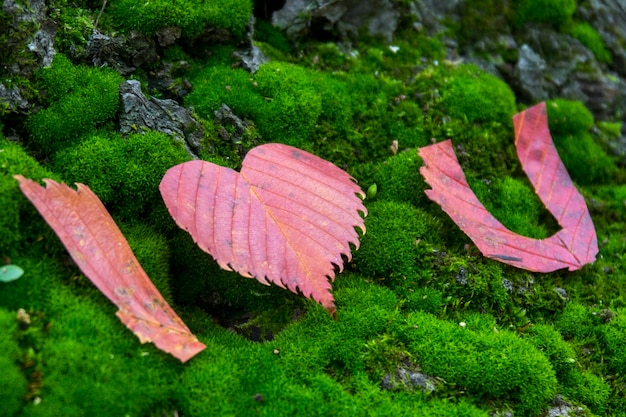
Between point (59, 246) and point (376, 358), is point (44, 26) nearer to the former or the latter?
point (59, 246)

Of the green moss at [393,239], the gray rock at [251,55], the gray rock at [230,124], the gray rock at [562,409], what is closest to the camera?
the gray rock at [562,409]

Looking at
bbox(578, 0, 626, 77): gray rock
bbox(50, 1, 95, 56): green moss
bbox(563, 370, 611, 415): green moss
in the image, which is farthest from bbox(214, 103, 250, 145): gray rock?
bbox(578, 0, 626, 77): gray rock

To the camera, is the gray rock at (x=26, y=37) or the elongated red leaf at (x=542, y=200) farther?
the elongated red leaf at (x=542, y=200)

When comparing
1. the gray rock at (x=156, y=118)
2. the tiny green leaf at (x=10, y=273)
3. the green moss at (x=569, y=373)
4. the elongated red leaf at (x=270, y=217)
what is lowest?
the green moss at (x=569, y=373)

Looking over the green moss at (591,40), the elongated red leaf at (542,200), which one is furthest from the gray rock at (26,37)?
the green moss at (591,40)

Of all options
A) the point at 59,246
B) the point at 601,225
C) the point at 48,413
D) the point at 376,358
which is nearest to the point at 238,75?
the point at 59,246

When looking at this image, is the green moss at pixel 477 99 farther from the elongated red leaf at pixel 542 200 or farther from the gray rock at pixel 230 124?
the gray rock at pixel 230 124
